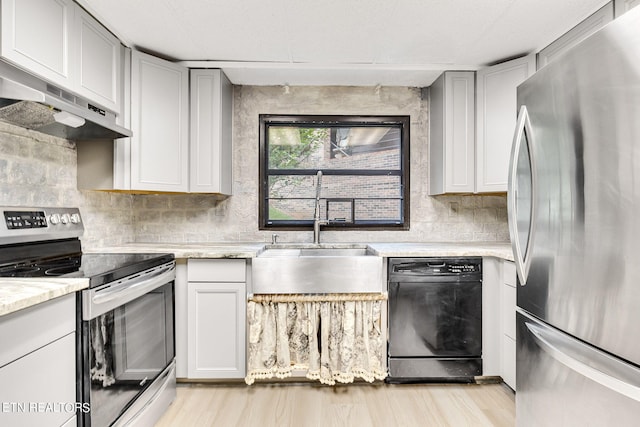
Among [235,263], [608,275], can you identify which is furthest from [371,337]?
[608,275]

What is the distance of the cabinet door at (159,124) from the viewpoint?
2.25 m

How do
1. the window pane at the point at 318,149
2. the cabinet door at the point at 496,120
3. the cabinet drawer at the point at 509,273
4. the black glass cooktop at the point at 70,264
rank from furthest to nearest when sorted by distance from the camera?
the window pane at the point at 318,149 < the cabinet door at the point at 496,120 < the cabinet drawer at the point at 509,273 < the black glass cooktop at the point at 70,264

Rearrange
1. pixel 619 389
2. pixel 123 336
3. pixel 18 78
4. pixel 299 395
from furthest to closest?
pixel 299 395
pixel 123 336
pixel 18 78
pixel 619 389

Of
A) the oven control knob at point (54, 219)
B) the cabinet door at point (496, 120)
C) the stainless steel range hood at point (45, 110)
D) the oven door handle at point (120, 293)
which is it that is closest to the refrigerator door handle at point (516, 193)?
the cabinet door at point (496, 120)

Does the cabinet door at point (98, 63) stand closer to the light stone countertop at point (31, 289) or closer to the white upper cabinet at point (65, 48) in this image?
the white upper cabinet at point (65, 48)

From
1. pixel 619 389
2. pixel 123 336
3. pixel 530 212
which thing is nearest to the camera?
pixel 619 389

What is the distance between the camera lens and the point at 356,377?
7.34 feet

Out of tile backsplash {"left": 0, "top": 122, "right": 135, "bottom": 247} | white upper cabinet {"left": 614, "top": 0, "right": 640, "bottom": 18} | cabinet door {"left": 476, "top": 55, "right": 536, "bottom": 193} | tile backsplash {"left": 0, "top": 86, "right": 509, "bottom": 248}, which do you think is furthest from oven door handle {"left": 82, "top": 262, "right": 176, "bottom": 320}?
white upper cabinet {"left": 614, "top": 0, "right": 640, "bottom": 18}

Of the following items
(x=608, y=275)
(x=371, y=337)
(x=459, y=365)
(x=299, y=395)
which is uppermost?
(x=608, y=275)

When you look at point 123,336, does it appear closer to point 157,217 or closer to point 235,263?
point 235,263

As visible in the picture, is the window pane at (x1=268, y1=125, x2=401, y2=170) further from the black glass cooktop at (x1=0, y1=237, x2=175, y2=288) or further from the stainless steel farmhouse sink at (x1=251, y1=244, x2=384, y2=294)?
the black glass cooktop at (x1=0, y1=237, x2=175, y2=288)

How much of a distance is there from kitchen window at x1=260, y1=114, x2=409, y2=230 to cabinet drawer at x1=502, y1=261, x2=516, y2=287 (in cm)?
88

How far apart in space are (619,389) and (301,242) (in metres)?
2.17

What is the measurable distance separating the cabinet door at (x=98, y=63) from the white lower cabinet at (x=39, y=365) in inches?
48.1
